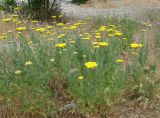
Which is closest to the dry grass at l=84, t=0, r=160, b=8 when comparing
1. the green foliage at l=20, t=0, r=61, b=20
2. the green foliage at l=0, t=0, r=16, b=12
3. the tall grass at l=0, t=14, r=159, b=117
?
the green foliage at l=20, t=0, r=61, b=20

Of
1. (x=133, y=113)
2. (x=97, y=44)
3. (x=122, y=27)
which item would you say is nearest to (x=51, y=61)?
(x=97, y=44)

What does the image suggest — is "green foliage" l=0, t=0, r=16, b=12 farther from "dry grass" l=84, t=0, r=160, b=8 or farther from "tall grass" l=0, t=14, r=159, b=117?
"tall grass" l=0, t=14, r=159, b=117

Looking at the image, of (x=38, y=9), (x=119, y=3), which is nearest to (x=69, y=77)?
(x=38, y=9)

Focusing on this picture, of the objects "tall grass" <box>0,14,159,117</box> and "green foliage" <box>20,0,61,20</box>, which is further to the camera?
"green foliage" <box>20,0,61,20</box>

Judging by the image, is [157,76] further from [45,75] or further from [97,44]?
[45,75]

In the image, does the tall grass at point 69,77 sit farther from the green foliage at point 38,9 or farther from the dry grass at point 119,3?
the dry grass at point 119,3

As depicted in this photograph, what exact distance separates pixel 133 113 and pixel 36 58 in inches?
46.1

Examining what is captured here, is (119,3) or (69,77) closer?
(69,77)

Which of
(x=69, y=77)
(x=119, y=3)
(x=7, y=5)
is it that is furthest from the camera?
(x=119, y=3)

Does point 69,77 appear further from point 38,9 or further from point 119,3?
point 119,3

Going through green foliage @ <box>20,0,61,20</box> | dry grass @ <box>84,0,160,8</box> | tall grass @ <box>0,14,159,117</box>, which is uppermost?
tall grass @ <box>0,14,159,117</box>

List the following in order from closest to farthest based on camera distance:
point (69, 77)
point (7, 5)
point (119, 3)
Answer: point (69, 77) < point (7, 5) < point (119, 3)

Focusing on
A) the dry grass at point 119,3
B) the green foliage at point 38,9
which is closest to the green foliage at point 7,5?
the green foliage at point 38,9

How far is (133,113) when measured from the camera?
4.50 meters
